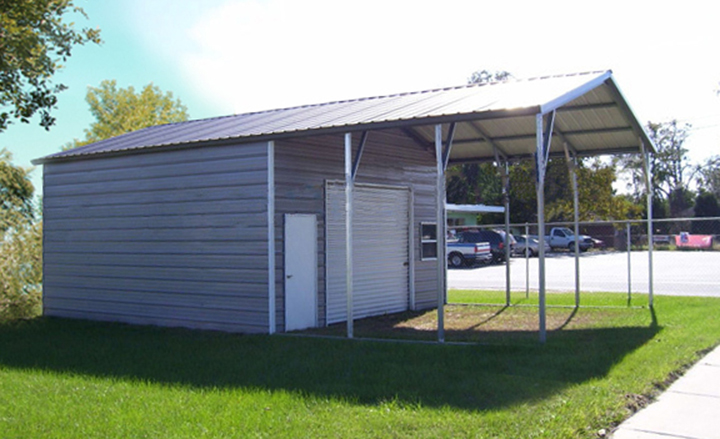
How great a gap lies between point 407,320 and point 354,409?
6.71 meters

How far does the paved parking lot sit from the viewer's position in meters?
18.4

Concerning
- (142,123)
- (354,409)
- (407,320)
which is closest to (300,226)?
(407,320)

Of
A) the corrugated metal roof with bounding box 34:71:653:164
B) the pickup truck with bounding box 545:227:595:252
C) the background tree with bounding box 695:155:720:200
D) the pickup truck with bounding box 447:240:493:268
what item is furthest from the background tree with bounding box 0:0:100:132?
the background tree with bounding box 695:155:720:200

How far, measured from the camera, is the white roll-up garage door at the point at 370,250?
12.5m

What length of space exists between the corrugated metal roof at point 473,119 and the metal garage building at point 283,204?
47mm

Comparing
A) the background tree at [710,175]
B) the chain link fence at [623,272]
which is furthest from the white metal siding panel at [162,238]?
the background tree at [710,175]

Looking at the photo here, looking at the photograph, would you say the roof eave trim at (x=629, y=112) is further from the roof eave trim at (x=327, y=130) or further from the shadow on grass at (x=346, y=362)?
the shadow on grass at (x=346, y=362)

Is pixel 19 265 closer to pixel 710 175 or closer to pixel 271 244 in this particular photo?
pixel 271 244

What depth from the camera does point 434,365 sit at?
26.2 ft

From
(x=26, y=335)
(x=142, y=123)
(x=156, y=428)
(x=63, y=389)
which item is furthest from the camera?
(x=142, y=123)

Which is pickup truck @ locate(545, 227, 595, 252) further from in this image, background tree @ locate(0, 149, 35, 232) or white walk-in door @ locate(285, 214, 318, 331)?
white walk-in door @ locate(285, 214, 318, 331)

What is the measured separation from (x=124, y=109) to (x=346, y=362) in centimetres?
4303

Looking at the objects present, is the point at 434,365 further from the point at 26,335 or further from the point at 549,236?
the point at 549,236

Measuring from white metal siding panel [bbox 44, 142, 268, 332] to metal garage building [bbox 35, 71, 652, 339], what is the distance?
28 millimetres
